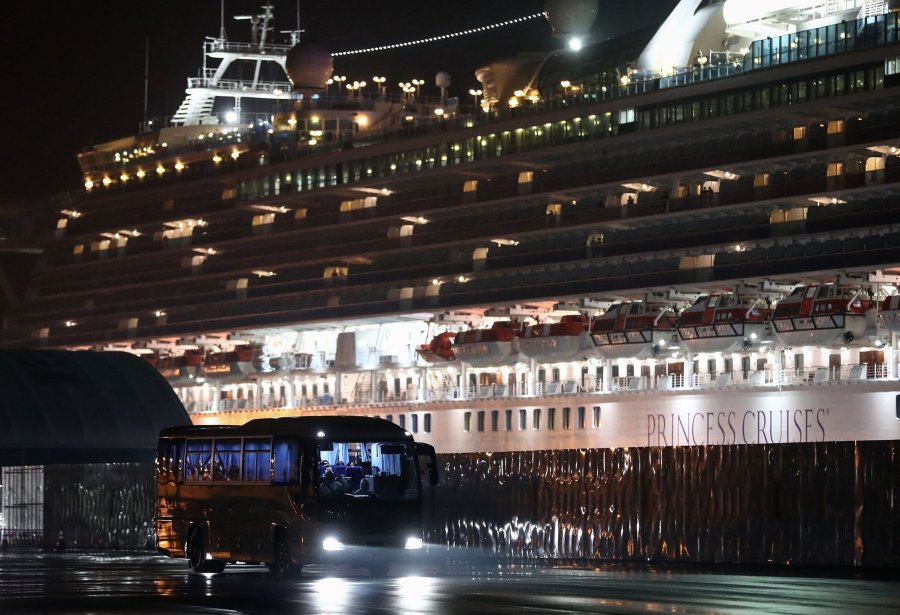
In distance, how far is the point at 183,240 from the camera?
9644 centimetres

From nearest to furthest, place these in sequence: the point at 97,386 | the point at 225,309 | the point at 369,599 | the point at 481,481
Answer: the point at 369,599 → the point at 481,481 → the point at 97,386 → the point at 225,309

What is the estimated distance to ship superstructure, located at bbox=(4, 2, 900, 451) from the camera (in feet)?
203

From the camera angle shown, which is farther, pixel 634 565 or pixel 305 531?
pixel 634 565

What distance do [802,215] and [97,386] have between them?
81.3 feet

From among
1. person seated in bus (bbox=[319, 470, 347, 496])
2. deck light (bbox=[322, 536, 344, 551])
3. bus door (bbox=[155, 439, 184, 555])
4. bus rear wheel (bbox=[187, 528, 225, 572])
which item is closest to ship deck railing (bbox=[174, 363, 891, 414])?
bus door (bbox=[155, 439, 184, 555])

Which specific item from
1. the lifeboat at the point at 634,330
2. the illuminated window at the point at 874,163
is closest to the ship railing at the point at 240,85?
the lifeboat at the point at 634,330

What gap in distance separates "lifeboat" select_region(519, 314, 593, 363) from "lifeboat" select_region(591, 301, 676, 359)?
5.48ft

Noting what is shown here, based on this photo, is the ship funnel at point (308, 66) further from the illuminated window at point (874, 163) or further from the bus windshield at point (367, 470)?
the bus windshield at point (367, 470)

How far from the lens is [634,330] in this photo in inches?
2648

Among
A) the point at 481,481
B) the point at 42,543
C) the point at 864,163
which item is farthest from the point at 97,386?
the point at 864,163

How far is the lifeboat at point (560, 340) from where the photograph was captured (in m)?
70.6

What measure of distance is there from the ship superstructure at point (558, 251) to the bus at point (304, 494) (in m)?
30.5

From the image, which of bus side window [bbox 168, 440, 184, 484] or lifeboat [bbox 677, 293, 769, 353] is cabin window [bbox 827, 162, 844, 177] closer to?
lifeboat [bbox 677, 293, 769, 353]

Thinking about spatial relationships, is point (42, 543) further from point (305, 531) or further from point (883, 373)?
point (883, 373)
